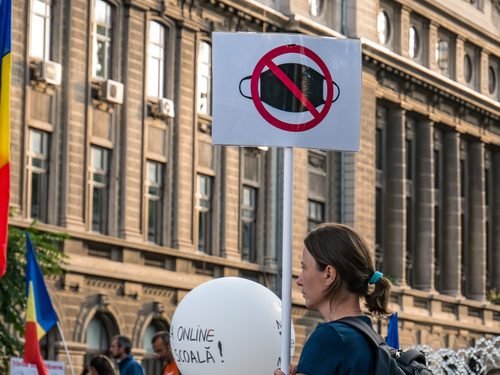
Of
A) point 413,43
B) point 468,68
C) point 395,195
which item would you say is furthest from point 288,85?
point 468,68

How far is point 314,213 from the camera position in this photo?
4694 centimetres

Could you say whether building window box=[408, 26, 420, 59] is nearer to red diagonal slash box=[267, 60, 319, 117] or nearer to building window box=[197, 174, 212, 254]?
building window box=[197, 174, 212, 254]

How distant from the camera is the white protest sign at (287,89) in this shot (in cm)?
750

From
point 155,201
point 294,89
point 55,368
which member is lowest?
point 55,368

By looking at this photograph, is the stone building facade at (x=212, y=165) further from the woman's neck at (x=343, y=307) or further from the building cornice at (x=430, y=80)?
the woman's neck at (x=343, y=307)

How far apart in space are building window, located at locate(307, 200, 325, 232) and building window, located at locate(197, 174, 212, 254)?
5.09 metres

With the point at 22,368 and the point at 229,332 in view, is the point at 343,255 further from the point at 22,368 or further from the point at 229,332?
the point at 22,368

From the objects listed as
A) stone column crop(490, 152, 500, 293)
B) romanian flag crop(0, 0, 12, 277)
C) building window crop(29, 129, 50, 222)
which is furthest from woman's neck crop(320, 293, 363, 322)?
stone column crop(490, 152, 500, 293)

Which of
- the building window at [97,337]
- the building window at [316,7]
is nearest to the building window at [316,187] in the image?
the building window at [316,7]

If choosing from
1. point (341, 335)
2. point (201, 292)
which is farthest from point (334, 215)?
point (341, 335)

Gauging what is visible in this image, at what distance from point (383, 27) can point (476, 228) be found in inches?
385

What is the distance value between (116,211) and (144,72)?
3.47 metres

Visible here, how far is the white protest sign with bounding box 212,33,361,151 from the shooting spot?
24.6ft

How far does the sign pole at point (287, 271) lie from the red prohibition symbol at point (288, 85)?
18 cm
